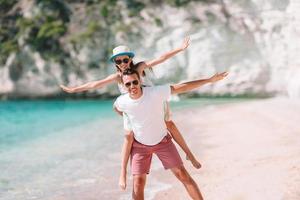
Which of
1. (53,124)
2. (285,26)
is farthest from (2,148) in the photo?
(285,26)

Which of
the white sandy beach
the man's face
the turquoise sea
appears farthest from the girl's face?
→ the turquoise sea

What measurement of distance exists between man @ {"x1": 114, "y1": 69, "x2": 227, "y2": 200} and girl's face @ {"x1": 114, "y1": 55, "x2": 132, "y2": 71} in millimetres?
71

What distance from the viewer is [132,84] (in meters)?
4.93

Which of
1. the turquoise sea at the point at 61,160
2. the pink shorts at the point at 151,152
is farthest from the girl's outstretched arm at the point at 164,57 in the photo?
the turquoise sea at the point at 61,160

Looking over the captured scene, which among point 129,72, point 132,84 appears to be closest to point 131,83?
point 132,84

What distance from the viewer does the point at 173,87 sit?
5047 millimetres

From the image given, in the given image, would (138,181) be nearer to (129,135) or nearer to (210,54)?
(129,135)

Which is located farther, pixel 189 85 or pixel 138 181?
pixel 138 181

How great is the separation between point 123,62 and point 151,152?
97 centimetres

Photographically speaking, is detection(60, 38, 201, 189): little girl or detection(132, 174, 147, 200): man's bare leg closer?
detection(60, 38, 201, 189): little girl

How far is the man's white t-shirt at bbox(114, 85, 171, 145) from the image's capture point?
16.4 ft

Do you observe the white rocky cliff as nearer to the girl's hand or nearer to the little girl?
the girl's hand

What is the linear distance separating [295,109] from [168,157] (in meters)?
12.9

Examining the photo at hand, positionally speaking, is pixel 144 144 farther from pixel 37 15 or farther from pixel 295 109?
pixel 37 15
